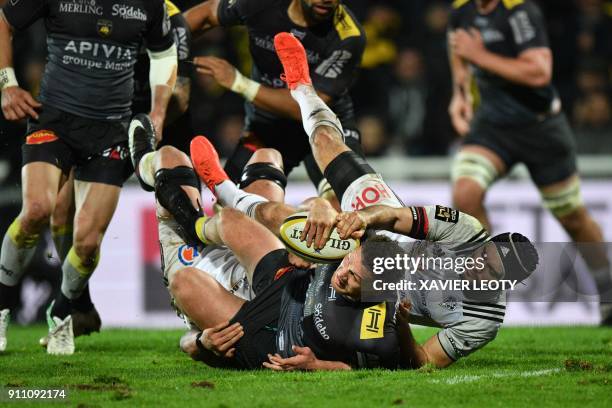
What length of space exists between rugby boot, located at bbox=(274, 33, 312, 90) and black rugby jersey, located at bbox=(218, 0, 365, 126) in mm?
813

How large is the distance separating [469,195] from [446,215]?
134 inches

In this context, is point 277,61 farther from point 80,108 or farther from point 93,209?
point 93,209

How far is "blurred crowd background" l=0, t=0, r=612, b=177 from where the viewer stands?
1329cm

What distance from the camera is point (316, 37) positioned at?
858 cm

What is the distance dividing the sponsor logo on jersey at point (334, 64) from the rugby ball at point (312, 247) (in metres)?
2.23

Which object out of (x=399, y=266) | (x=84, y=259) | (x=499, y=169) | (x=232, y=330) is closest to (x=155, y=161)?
(x=84, y=259)

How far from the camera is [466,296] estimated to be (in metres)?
6.58

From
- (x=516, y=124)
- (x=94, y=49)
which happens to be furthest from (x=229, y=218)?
(x=516, y=124)

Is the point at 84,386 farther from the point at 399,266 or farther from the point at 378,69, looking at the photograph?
the point at 378,69

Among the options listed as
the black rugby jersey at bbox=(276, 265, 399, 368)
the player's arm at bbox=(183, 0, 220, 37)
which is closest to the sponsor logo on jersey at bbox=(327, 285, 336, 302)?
the black rugby jersey at bbox=(276, 265, 399, 368)

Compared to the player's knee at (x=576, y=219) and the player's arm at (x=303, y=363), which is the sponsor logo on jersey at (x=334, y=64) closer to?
the player's arm at (x=303, y=363)

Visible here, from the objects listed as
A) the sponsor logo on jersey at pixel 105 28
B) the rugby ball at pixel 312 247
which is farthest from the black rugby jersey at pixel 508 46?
the rugby ball at pixel 312 247

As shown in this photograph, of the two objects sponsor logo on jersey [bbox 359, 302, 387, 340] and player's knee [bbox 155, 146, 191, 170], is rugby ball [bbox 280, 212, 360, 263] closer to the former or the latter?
sponsor logo on jersey [bbox 359, 302, 387, 340]

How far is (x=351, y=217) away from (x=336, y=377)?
3.11 ft
